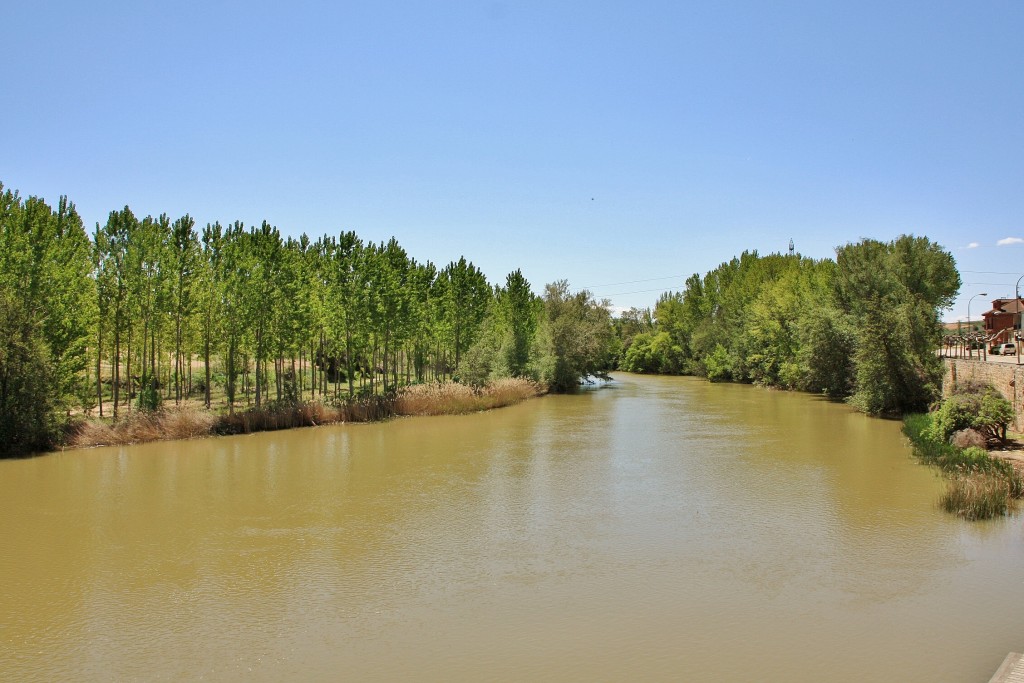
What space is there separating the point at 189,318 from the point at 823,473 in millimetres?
28373

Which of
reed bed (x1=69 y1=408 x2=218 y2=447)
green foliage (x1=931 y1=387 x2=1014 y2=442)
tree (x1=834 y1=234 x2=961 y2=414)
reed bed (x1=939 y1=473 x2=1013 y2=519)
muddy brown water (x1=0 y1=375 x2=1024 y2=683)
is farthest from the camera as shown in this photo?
tree (x1=834 y1=234 x2=961 y2=414)

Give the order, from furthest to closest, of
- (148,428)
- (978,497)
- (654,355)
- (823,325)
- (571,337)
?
(654,355) < (571,337) < (823,325) < (148,428) < (978,497)

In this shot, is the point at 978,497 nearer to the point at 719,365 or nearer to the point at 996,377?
the point at 996,377

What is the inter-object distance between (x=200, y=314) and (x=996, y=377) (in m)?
32.9

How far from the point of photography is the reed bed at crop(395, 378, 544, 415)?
3622 centimetres

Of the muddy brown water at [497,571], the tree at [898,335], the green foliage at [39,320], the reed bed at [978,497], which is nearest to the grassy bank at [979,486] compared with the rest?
the reed bed at [978,497]

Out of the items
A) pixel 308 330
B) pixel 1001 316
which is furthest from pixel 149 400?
pixel 1001 316

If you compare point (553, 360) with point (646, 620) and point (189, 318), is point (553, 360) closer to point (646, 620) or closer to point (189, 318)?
point (189, 318)

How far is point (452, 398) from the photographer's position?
38.1 m

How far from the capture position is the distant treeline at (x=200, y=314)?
24938 millimetres

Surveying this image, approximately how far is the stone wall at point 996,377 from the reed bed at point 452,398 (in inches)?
885

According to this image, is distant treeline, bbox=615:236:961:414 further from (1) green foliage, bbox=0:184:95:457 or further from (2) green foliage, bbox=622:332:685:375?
(1) green foliage, bbox=0:184:95:457

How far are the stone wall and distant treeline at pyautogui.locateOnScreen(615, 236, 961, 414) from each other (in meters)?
1.41

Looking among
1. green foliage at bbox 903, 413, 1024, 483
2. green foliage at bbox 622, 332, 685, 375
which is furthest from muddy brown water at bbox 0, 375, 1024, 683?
green foliage at bbox 622, 332, 685, 375
